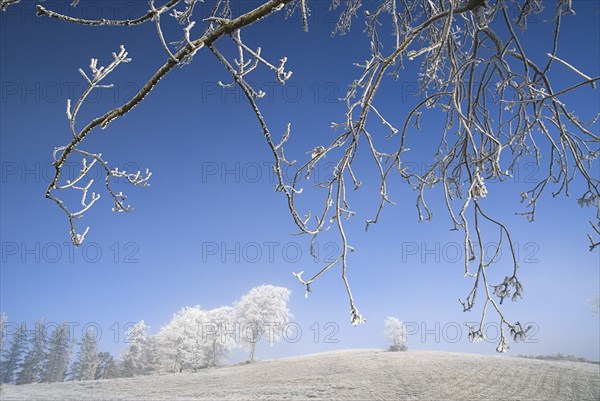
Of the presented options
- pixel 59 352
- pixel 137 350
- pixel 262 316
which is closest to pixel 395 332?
pixel 262 316

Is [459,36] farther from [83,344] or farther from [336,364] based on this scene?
[83,344]

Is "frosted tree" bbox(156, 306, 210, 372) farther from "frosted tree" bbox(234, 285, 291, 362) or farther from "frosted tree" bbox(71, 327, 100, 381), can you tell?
"frosted tree" bbox(71, 327, 100, 381)

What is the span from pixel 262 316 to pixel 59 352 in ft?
120

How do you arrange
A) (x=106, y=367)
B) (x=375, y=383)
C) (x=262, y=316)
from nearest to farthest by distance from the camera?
(x=375, y=383) → (x=262, y=316) → (x=106, y=367)

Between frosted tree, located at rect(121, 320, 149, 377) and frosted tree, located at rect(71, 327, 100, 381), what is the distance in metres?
9.84

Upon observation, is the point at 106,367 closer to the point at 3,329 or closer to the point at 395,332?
the point at 3,329

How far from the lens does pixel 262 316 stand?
46281mm

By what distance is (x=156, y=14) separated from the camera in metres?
0.89

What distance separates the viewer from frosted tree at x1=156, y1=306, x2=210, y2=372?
46281 mm

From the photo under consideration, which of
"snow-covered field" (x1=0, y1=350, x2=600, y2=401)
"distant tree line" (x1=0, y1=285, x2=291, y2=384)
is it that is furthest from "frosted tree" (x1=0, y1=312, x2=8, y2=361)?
"snow-covered field" (x1=0, y1=350, x2=600, y2=401)

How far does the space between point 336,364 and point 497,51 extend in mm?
33825

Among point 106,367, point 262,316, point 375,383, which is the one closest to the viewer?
point 375,383

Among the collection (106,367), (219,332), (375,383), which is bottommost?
(106,367)

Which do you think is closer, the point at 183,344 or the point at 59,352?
the point at 183,344
